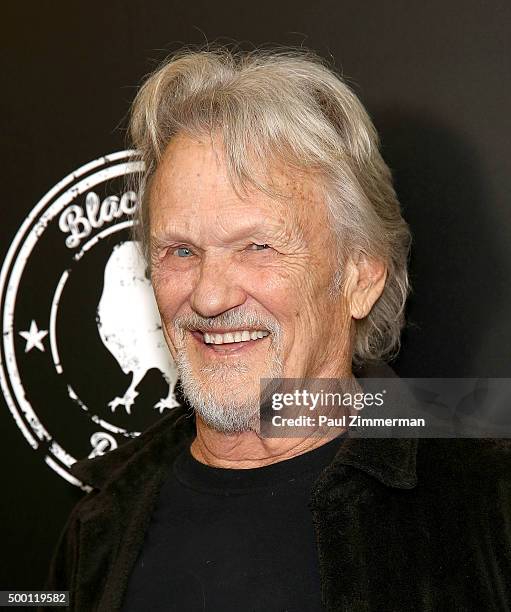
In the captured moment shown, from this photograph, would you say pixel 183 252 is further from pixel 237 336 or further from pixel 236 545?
pixel 236 545

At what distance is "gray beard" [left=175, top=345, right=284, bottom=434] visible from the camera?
59.2 inches

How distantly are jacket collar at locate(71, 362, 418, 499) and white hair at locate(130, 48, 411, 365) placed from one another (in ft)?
0.89

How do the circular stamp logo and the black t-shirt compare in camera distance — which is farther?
the circular stamp logo

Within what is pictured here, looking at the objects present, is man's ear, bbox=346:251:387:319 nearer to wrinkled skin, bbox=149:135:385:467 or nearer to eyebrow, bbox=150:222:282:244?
wrinkled skin, bbox=149:135:385:467

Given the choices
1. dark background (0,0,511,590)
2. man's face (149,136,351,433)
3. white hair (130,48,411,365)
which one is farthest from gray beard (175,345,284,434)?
dark background (0,0,511,590)

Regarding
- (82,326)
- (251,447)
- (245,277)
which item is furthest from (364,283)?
(82,326)

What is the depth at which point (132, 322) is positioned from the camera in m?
1.98

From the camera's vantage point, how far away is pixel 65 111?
2.01 m

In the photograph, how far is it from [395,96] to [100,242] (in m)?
0.71

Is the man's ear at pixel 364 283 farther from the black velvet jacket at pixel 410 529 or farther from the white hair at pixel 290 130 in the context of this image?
the black velvet jacket at pixel 410 529

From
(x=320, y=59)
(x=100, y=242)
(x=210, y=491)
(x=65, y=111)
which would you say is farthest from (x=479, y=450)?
(x=65, y=111)

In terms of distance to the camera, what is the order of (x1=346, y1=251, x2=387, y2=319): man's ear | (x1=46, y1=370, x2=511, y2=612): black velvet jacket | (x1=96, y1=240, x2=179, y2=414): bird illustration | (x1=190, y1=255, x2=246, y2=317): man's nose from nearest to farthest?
(x1=46, y1=370, x2=511, y2=612): black velvet jacket < (x1=190, y1=255, x2=246, y2=317): man's nose < (x1=346, y1=251, x2=387, y2=319): man's ear < (x1=96, y1=240, x2=179, y2=414): bird illustration

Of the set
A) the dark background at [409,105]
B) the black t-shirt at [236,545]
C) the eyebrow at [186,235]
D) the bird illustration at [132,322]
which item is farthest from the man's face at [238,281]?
the bird illustration at [132,322]

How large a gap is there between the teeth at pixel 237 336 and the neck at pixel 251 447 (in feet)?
0.50
